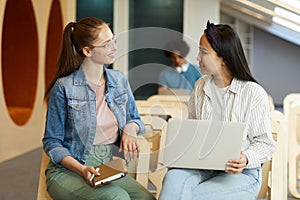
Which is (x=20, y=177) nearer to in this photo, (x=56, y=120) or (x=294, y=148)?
(x=294, y=148)

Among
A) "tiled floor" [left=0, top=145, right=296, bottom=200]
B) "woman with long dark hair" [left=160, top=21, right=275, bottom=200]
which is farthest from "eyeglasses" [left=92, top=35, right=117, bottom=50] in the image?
"tiled floor" [left=0, top=145, right=296, bottom=200]

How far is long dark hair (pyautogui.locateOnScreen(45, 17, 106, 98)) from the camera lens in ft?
5.74

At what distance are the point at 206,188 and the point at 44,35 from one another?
14.3 feet

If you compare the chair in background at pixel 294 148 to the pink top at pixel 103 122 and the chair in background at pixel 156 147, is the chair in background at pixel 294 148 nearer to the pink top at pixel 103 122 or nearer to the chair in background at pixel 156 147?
the chair in background at pixel 156 147

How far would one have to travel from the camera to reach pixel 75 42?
1.77m

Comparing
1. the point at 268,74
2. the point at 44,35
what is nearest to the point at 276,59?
the point at 268,74

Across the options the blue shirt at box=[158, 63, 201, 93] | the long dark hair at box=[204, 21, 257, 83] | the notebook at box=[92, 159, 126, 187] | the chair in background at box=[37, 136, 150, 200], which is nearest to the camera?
the notebook at box=[92, 159, 126, 187]

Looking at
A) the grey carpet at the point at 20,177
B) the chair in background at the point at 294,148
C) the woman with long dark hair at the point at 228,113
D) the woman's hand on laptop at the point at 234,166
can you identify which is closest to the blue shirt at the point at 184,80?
the chair in background at the point at 294,148

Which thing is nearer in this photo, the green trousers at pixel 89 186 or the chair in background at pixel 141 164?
the green trousers at pixel 89 186

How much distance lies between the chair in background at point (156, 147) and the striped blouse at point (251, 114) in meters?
0.23

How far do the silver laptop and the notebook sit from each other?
0.18 m

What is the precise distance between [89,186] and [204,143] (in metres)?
0.39

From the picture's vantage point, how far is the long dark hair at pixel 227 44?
6.11 feet

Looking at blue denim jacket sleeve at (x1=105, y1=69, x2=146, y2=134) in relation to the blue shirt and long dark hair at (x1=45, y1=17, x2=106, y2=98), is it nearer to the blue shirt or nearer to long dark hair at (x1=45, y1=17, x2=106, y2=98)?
long dark hair at (x1=45, y1=17, x2=106, y2=98)
